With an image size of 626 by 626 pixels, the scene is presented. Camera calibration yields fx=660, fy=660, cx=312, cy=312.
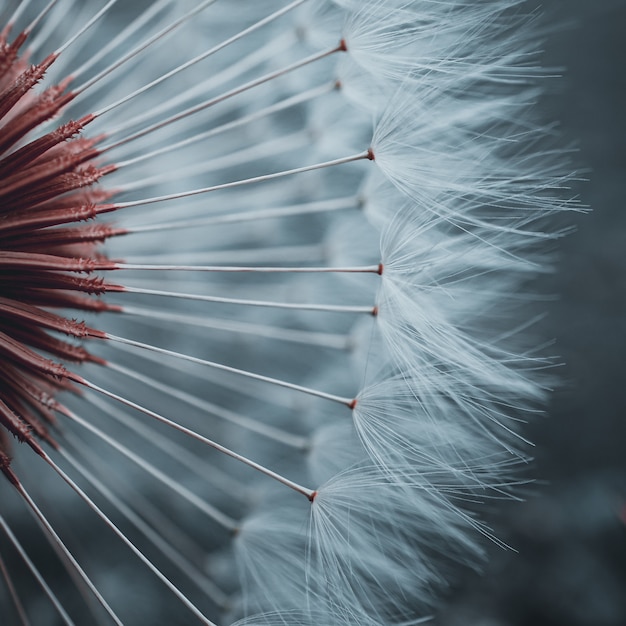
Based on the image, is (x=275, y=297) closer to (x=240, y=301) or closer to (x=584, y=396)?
(x=240, y=301)

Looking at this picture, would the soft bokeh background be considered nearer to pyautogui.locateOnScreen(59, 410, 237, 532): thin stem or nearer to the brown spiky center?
pyautogui.locateOnScreen(59, 410, 237, 532): thin stem

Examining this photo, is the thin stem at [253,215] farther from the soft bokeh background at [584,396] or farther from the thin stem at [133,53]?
the soft bokeh background at [584,396]

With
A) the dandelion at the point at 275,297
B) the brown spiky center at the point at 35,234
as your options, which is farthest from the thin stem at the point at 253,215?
the brown spiky center at the point at 35,234

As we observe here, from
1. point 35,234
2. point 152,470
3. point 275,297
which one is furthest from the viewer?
point 275,297

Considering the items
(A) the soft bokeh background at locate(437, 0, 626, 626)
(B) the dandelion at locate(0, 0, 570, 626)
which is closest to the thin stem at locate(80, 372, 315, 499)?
(B) the dandelion at locate(0, 0, 570, 626)

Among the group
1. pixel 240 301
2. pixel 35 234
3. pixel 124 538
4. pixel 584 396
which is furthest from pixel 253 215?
pixel 584 396
